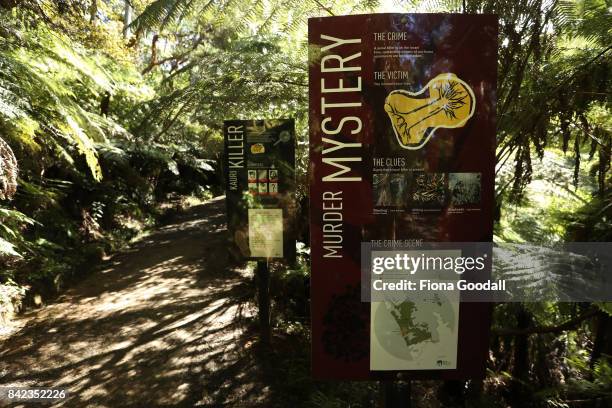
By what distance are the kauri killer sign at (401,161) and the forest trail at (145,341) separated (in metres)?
2.24

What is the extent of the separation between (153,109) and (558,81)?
2782 mm

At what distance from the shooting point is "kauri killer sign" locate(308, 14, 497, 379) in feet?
5.18

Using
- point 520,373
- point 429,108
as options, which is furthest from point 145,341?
point 429,108

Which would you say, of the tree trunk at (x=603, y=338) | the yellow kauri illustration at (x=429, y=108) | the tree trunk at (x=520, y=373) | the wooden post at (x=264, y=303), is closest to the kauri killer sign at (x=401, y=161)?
the yellow kauri illustration at (x=429, y=108)

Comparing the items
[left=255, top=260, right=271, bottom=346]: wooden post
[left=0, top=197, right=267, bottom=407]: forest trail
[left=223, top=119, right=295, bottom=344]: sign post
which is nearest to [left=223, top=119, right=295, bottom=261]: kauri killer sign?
[left=223, top=119, right=295, bottom=344]: sign post

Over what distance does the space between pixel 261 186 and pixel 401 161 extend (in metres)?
2.18

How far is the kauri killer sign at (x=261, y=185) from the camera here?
356 cm

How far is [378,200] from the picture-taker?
5.38 feet

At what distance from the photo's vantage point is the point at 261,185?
3654 mm

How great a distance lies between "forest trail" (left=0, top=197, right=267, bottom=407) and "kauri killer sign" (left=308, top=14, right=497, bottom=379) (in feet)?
7.35

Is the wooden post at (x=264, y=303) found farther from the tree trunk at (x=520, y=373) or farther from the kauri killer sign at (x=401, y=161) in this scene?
the kauri killer sign at (x=401, y=161)

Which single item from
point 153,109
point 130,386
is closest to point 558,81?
point 153,109

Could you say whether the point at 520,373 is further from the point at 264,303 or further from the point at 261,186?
the point at 261,186

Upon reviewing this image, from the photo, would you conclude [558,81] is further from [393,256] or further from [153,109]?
[153,109]
